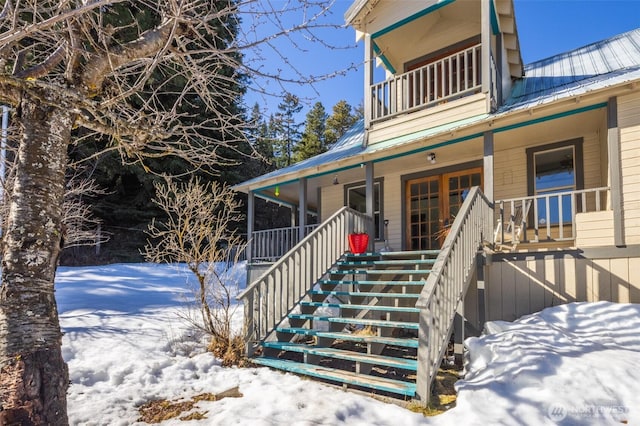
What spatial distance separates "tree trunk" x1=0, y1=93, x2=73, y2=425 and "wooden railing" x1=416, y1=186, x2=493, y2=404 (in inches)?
109

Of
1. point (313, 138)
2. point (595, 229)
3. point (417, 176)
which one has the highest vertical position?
point (313, 138)

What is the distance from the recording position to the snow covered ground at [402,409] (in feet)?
10.2

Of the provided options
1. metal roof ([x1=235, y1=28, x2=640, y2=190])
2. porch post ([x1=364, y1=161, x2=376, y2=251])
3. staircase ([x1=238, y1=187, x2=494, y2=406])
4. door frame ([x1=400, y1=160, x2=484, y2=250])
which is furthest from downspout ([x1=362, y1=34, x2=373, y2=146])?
staircase ([x1=238, y1=187, x2=494, y2=406])

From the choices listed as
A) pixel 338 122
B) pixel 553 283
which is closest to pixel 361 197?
pixel 553 283

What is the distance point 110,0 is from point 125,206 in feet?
55.7

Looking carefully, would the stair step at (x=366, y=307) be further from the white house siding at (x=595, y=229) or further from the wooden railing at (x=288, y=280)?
the white house siding at (x=595, y=229)

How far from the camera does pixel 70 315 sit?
6.59 metres

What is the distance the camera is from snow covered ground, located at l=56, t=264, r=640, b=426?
3.10m

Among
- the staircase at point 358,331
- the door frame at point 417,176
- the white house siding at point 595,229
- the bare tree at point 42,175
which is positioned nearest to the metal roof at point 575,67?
the door frame at point 417,176

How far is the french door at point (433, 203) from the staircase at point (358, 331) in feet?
5.95

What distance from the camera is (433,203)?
27.7 feet

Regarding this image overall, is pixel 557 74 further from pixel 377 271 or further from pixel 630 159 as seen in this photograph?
pixel 377 271

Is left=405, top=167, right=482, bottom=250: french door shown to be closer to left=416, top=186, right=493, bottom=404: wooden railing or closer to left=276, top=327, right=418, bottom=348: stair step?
left=416, top=186, right=493, bottom=404: wooden railing

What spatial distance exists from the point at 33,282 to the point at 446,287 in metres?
3.57
